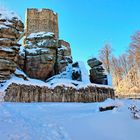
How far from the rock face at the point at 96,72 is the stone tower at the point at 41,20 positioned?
408 inches

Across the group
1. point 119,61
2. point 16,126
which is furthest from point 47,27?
point 16,126

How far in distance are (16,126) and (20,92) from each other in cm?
600

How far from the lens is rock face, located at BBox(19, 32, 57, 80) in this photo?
14.4 meters

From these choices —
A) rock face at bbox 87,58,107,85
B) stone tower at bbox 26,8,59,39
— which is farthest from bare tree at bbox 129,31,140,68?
stone tower at bbox 26,8,59,39

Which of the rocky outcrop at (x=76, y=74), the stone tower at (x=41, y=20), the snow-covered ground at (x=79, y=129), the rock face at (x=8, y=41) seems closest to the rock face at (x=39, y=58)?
the rocky outcrop at (x=76, y=74)

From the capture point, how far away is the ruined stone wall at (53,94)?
1110cm

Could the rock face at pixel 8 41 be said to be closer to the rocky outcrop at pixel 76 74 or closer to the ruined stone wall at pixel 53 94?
the ruined stone wall at pixel 53 94

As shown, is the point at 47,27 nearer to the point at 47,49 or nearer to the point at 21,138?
the point at 47,49

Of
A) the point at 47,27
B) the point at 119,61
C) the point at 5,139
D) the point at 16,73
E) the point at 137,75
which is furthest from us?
the point at 119,61

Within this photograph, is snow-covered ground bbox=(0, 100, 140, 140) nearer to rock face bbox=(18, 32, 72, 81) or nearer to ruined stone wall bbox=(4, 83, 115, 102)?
ruined stone wall bbox=(4, 83, 115, 102)

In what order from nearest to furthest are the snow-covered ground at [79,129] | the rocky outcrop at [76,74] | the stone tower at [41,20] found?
1. the snow-covered ground at [79,129]
2. the rocky outcrop at [76,74]
3. the stone tower at [41,20]

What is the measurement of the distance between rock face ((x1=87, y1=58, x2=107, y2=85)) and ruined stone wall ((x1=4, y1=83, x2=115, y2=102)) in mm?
1306

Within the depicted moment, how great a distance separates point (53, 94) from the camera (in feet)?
40.6

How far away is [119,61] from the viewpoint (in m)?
28.5
